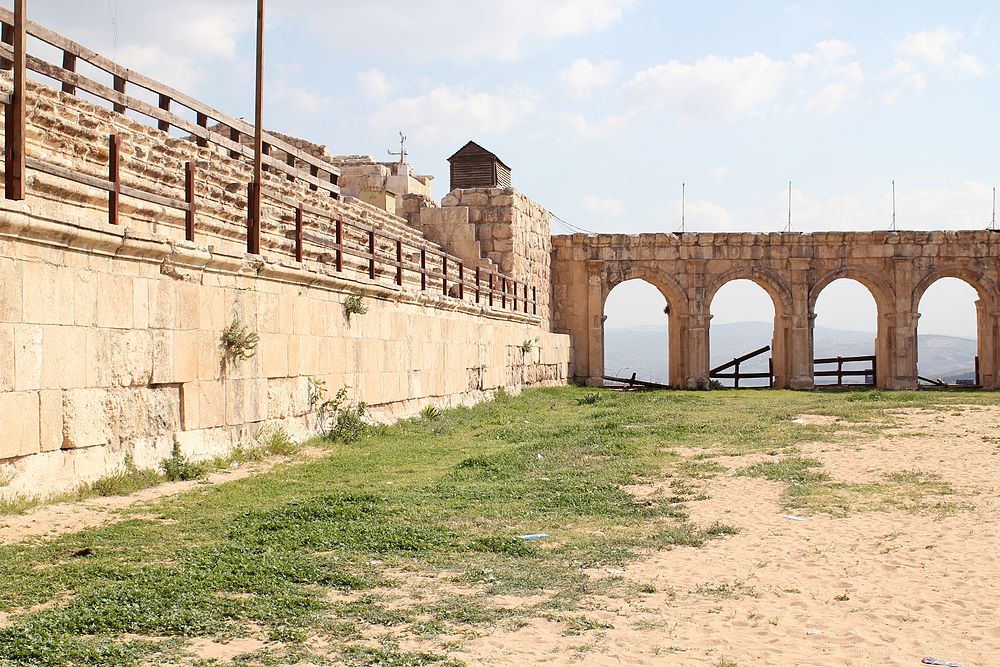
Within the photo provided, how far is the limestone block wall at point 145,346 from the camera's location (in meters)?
6.63

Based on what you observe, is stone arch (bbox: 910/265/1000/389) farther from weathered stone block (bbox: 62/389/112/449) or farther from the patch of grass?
weathered stone block (bbox: 62/389/112/449)

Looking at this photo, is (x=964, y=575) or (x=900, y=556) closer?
(x=964, y=575)

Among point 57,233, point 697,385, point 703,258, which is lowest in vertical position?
point 697,385

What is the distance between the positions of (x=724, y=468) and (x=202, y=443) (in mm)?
5331

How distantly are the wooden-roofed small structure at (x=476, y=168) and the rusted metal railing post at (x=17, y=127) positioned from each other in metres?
19.1

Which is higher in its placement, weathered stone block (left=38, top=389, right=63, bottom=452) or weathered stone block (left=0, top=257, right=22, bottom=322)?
weathered stone block (left=0, top=257, right=22, bottom=322)

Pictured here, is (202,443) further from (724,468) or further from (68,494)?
(724,468)

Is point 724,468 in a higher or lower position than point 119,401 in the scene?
lower

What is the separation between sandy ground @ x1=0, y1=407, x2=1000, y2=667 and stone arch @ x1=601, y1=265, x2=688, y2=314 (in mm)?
19846

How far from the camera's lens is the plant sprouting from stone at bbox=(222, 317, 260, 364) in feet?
30.1

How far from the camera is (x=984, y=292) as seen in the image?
27.5 metres

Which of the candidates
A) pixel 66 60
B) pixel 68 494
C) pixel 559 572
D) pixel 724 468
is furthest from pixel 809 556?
pixel 66 60

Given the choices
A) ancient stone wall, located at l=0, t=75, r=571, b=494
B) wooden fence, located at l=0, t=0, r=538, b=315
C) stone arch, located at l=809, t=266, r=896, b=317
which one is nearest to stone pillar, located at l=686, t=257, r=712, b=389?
stone arch, located at l=809, t=266, r=896, b=317

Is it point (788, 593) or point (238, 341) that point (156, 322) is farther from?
point (788, 593)
